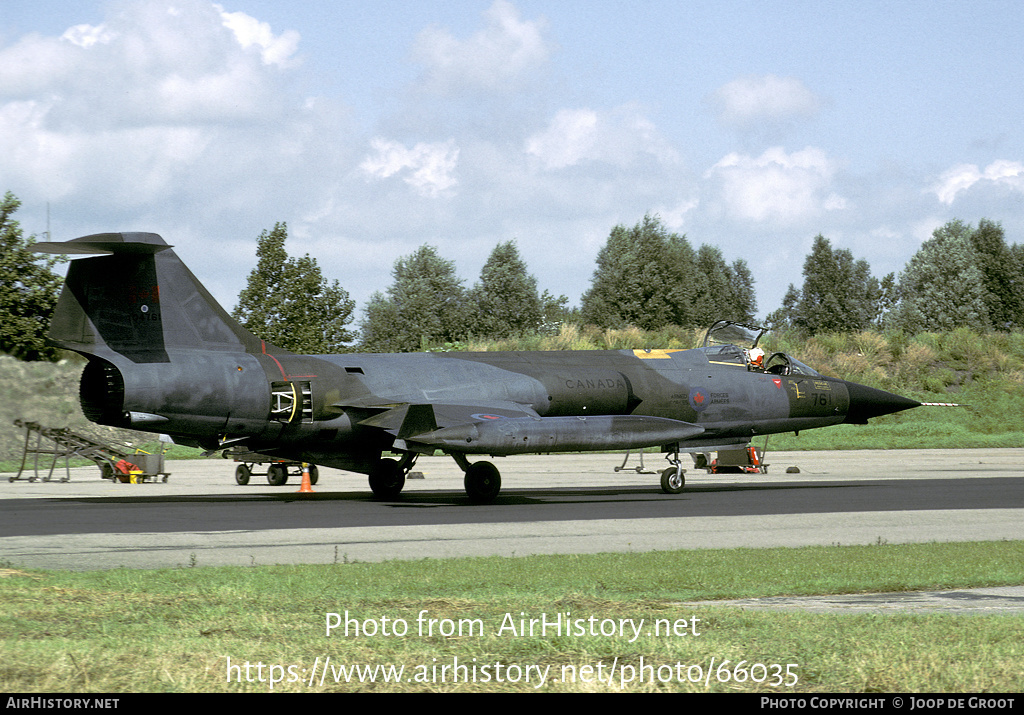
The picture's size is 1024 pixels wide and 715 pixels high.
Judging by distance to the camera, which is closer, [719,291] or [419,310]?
[419,310]

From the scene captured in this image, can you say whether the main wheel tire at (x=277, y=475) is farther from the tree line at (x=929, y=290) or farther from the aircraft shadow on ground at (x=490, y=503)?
the tree line at (x=929, y=290)

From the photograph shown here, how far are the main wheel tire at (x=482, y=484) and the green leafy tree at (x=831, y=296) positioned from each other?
69395 millimetres

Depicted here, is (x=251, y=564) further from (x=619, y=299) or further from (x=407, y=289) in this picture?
(x=407, y=289)

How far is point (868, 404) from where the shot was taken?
1051 inches

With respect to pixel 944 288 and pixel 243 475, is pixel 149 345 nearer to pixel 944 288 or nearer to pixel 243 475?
pixel 243 475

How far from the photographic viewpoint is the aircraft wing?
66.3 ft

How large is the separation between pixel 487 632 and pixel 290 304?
124 ft

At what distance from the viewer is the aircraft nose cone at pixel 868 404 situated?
87.4 feet

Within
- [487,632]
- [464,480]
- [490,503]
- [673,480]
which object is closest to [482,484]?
[490,503]

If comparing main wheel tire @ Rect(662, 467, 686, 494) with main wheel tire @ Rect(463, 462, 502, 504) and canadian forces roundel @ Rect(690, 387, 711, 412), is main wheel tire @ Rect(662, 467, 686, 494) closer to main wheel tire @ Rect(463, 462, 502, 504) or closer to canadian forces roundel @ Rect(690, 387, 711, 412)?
canadian forces roundel @ Rect(690, 387, 711, 412)

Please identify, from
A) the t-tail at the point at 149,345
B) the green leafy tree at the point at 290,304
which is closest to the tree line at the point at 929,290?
the green leafy tree at the point at 290,304

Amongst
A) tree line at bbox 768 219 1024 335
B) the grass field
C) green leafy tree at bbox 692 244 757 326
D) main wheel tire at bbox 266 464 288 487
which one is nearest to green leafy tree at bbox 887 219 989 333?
tree line at bbox 768 219 1024 335
